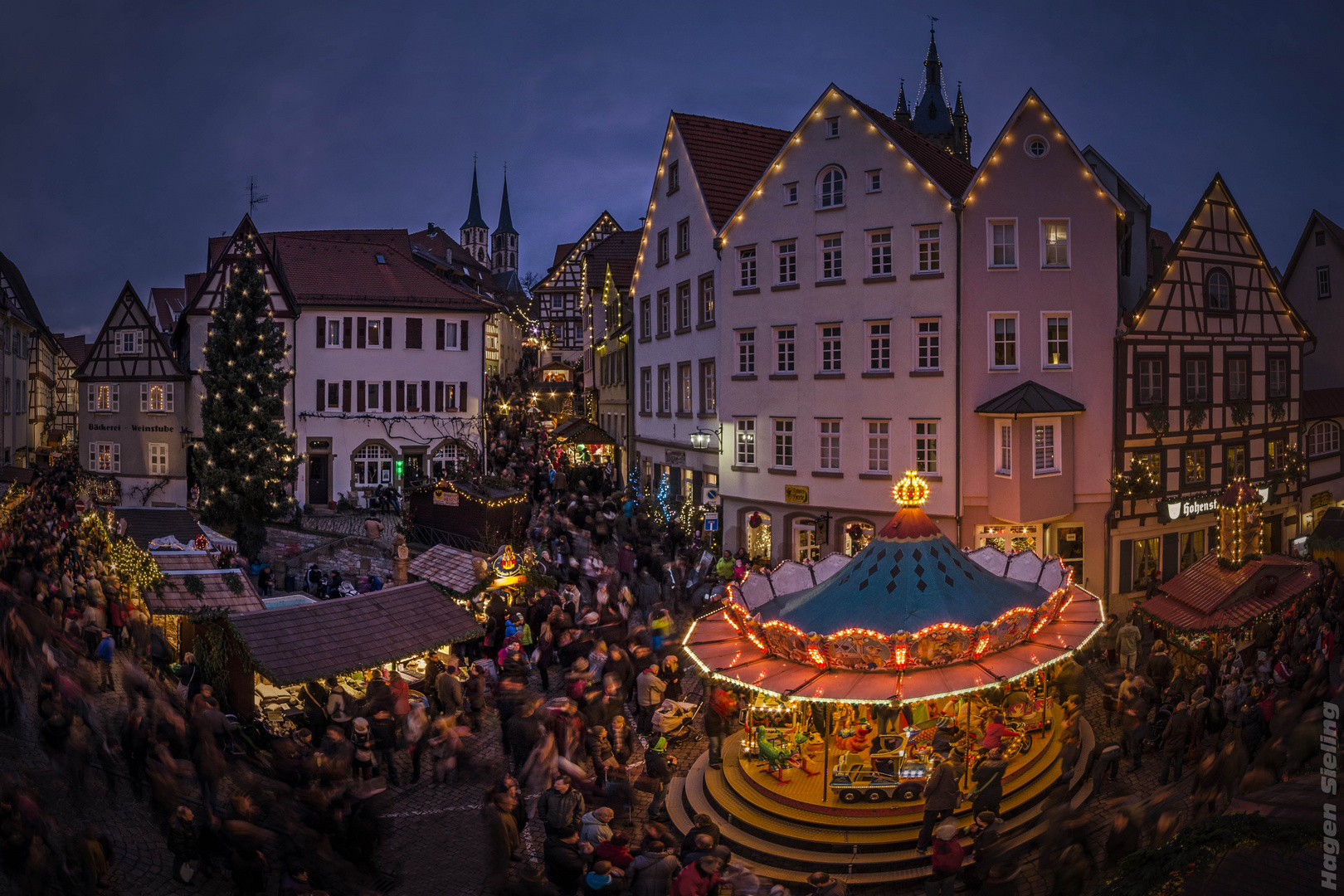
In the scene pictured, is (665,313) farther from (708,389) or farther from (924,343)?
(924,343)

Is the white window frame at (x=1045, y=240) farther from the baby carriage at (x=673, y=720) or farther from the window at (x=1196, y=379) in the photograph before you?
the baby carriage at (x=673, y=720)

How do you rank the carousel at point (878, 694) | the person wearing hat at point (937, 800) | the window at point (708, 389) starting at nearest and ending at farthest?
the person wearing hat at point (937, 800) < the carousel at point (878, 694) < the window at point (708, 389)

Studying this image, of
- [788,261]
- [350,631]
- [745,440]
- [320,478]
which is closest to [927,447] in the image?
[745,440]

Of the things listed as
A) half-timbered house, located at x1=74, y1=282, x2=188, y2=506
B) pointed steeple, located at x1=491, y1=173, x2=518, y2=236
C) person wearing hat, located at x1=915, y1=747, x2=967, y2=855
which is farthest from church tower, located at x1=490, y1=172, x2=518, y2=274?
person wearing hat, located at x1=915, y1=747, x2=967, y2=855

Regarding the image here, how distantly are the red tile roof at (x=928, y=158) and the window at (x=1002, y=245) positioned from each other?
4.23 ft

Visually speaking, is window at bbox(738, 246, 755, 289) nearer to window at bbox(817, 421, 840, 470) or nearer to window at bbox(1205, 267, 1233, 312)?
window at bbox(817, 421, 840, 470)

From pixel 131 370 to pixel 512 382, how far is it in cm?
3071

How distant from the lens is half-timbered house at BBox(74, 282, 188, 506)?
1516 inches

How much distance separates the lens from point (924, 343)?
2430 centimetres

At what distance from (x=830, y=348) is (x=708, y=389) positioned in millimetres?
5016

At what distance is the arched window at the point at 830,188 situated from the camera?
A: 25.4 meters

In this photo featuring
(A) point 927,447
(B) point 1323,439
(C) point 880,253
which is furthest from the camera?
(B) point 1323,439

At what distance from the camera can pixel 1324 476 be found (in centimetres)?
3170

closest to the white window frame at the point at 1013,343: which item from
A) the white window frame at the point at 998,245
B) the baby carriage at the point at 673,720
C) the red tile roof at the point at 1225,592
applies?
the white window frame at the point at 998,245
